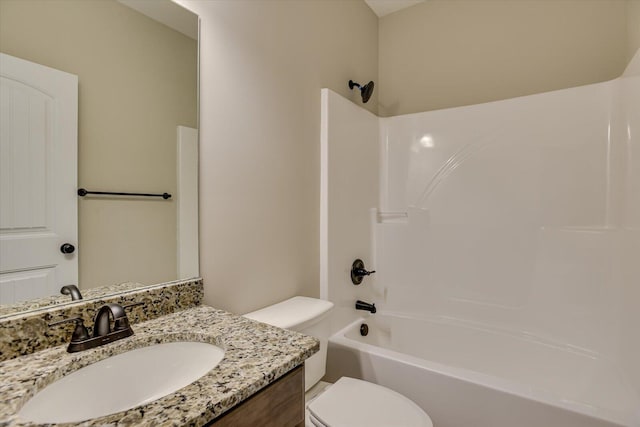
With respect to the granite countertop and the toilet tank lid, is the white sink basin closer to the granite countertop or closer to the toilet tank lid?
the granite countertop

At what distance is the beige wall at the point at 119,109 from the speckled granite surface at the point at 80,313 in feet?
0.18

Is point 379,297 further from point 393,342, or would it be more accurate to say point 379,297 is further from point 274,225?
point 274,225

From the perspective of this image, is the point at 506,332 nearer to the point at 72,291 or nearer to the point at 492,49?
the point at 492,49

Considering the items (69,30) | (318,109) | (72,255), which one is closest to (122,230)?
(72,255)

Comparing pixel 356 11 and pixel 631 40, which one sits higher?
pixel 356 11

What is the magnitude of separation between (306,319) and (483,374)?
821 mm

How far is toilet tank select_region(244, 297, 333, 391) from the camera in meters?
1.37

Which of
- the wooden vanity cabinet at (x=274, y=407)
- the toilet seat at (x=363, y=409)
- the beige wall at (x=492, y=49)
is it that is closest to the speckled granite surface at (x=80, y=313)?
the wooden vanity cabinet at (x=274, y=407)

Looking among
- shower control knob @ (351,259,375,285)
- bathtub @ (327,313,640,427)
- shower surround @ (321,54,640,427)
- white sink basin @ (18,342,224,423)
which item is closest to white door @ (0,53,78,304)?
white sink basin @ (18,342,224,423)

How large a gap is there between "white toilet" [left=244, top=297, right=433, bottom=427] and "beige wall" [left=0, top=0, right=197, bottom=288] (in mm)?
537

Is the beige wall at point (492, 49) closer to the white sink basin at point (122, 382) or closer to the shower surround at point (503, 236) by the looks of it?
the shower surround at point (503, 236)

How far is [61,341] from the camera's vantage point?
0.87m

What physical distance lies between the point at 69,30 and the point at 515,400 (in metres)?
2.00

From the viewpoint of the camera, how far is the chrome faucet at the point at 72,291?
35.9 inches
